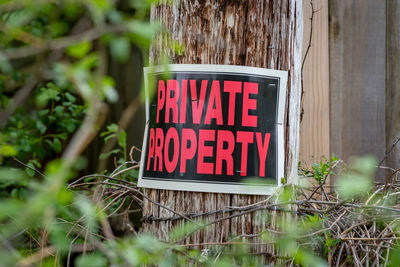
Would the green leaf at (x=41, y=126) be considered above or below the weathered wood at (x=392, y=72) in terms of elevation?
below

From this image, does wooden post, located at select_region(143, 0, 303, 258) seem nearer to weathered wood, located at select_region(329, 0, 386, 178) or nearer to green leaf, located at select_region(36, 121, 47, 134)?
weathered wood, located at select_region(329, 0, 386, 178)

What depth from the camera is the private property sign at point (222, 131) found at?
1.52 meters

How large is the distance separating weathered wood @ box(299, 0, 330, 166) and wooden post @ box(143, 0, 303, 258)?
103cm

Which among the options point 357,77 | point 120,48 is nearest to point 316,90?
point 357,77

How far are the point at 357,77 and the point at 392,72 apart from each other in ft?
0.69

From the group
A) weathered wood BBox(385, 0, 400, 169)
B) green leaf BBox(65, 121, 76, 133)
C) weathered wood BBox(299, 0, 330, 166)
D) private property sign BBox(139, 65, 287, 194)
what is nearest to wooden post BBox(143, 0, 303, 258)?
private property sign BBox(139, 65, 287, 194)

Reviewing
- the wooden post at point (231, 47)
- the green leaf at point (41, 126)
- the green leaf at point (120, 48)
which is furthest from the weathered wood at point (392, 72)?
the green leaf at point (120, 48)

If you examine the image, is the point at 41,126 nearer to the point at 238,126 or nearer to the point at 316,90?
the point at 316,90

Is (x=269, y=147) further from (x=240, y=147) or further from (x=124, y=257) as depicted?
(x=124, y=257)

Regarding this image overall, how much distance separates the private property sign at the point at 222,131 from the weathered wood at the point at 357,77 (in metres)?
1.25

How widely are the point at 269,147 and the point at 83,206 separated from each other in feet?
3.13

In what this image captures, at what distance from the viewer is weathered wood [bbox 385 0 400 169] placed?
274 centimetres

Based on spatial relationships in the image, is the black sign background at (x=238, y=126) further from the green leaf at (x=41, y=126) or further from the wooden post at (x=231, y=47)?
the green leaf at (x=41, y=126)

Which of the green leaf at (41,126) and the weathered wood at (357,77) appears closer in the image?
Answer: the weathered wood at (357,77)
